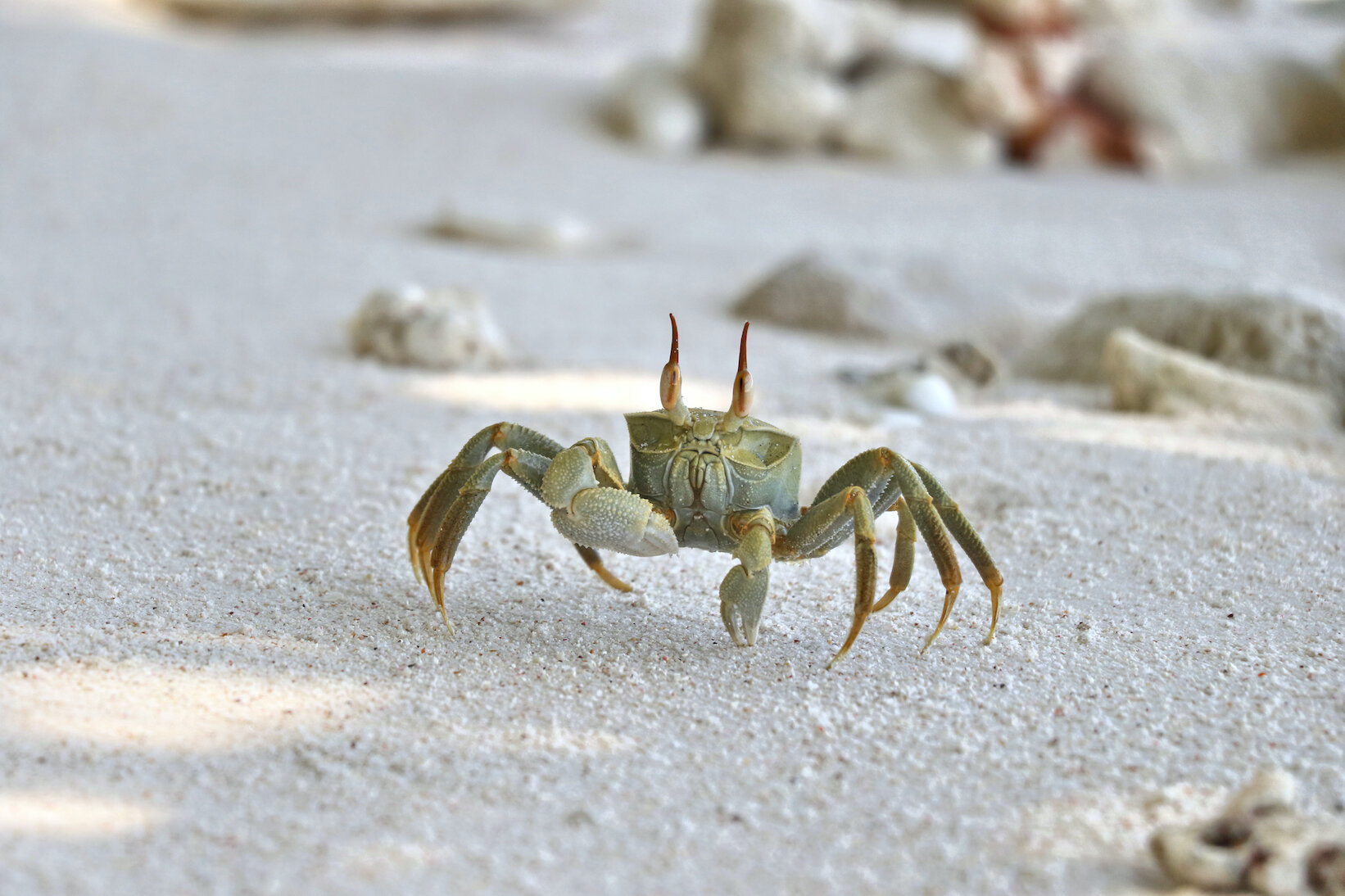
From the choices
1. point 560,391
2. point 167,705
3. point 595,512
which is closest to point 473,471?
point 595,512

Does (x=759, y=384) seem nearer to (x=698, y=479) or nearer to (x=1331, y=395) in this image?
(x=1331, y=395)

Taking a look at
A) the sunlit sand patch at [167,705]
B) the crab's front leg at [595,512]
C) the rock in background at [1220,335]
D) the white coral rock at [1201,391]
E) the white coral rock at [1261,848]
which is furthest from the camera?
the rock in background at [1220,335]

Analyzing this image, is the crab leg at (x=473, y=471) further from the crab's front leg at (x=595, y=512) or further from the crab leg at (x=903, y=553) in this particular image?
the crab leg at (x=903, y=553)

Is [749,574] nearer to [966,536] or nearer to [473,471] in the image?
[966,536]

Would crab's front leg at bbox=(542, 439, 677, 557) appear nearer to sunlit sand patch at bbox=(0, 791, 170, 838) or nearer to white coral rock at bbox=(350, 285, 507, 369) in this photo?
sunlit sand patch at bbox=(0, 791, 170, 838)

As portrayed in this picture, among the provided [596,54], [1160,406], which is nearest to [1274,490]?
[1160,406]

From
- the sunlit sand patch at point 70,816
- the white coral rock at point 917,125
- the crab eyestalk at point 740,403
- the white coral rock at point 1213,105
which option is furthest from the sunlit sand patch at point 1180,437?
the white coral rock at point 1213,105
